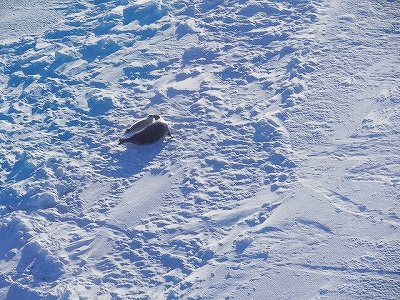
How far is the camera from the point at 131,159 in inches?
293

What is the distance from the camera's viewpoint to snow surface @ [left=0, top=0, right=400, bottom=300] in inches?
242

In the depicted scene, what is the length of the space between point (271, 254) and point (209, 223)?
2.51ft

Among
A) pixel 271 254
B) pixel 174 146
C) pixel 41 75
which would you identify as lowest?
pixel 271 254

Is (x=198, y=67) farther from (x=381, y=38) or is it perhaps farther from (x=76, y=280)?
(x=76, y=280)

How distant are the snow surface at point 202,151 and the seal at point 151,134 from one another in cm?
13

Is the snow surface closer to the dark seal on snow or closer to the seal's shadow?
the seal's shadow

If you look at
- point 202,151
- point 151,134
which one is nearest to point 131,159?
point 151,134

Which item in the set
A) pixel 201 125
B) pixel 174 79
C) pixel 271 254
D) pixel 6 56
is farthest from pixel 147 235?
pixel 6 56

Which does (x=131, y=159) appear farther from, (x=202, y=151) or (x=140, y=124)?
(x=202, y=151)

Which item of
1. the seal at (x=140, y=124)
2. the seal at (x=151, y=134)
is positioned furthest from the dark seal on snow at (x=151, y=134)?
the seal at (x=140, y=124)

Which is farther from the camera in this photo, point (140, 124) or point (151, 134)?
point (140, 124)

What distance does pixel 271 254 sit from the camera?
245 inches

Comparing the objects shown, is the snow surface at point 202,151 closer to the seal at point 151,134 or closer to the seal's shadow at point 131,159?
the seal's shadow at point 131,159

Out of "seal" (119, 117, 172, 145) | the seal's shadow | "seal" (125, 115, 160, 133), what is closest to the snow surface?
the seal's shadow
